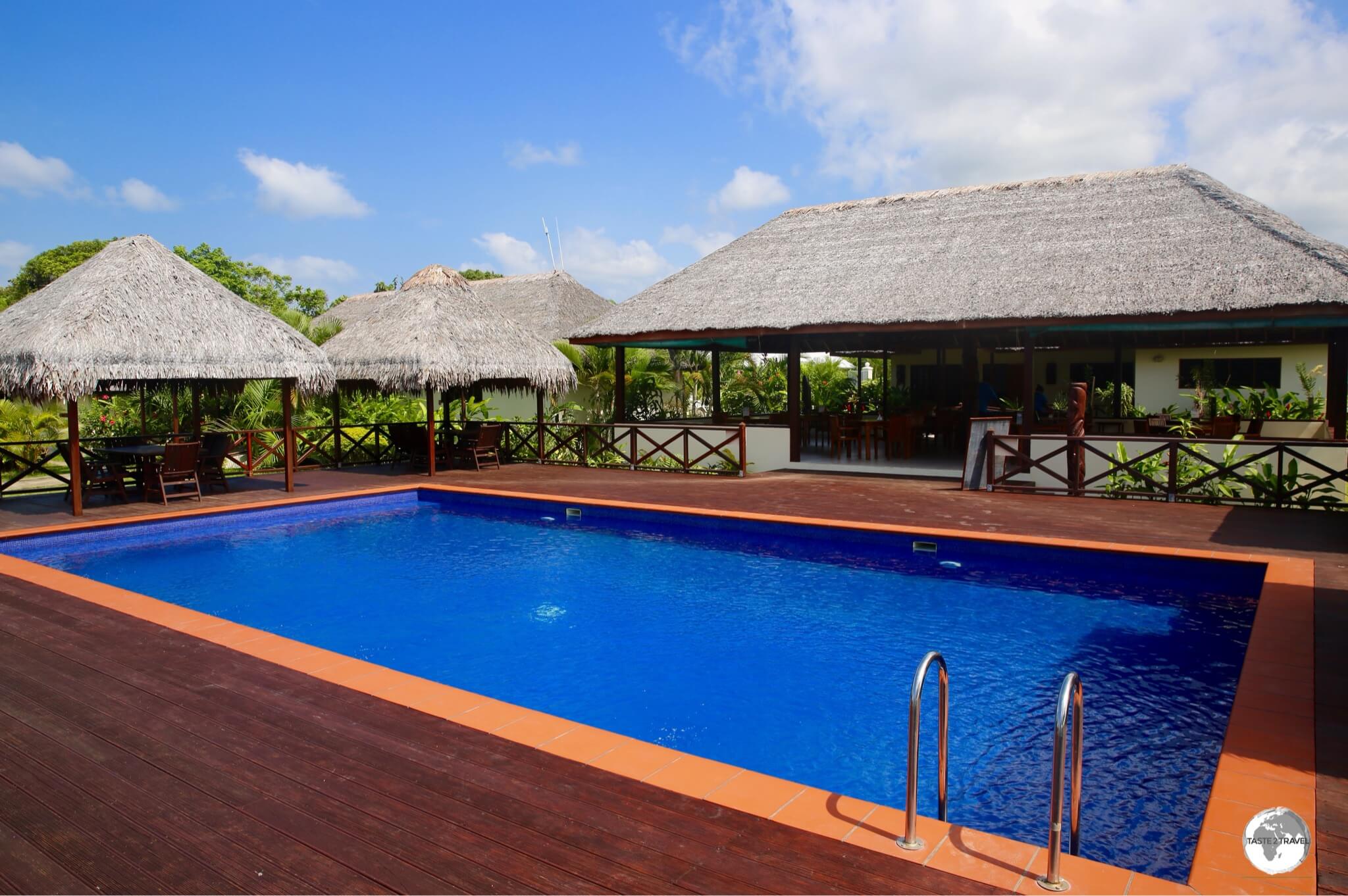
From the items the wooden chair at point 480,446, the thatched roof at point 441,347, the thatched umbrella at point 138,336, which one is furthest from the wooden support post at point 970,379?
the thatched umbrella at point 138,336

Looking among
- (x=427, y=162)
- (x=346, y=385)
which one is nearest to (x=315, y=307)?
(x=427, y=162)

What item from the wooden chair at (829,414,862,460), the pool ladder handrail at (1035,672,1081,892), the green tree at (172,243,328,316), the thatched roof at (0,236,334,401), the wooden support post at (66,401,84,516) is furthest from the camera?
the green tree at (172,243,328,316)

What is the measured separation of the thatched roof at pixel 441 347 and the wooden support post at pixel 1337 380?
10.9m

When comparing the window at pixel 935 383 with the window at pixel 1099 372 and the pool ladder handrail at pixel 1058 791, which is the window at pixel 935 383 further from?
the pool ladder handrail at pixel 1058 791

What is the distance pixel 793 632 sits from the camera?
610 centimetres

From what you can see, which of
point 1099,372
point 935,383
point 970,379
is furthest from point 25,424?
point 1099,372

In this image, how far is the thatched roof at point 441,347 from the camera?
12.8m

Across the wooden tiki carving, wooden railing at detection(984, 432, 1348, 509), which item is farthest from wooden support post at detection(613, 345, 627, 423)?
the wooden tiki carving

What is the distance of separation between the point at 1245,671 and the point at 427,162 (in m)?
22.2

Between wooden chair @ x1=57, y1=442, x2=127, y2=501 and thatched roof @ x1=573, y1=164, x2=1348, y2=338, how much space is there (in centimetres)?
687

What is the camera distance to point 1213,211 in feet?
39.7

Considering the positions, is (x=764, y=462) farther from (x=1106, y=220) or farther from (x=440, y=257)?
(x=440, y=257)

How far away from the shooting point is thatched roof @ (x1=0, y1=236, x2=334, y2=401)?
904 cm

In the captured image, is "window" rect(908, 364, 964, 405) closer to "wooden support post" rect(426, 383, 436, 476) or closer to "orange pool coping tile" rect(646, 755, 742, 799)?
"wooden support post" rect(426, 383, 436, 476)
